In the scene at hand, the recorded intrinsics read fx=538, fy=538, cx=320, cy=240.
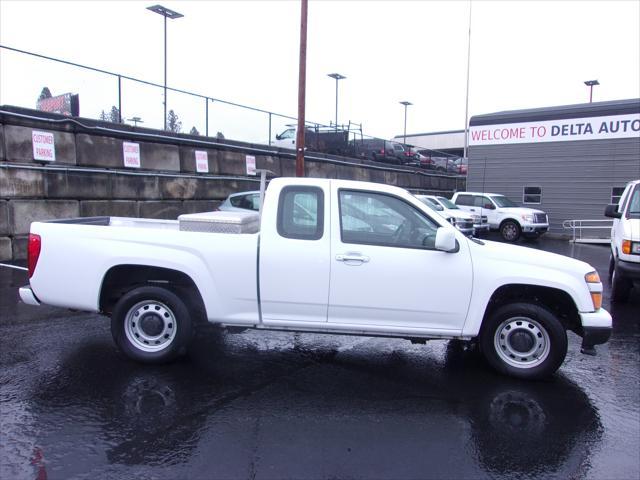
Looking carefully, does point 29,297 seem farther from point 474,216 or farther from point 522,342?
point 474,216

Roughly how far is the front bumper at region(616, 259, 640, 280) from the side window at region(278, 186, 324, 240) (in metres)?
5.52

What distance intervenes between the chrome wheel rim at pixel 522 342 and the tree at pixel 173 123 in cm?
1379

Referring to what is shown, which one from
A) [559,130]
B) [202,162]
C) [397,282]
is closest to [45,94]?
[202,162]

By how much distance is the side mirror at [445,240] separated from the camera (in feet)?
15.8

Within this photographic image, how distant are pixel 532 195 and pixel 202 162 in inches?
610

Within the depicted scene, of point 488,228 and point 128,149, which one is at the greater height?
point 128,149

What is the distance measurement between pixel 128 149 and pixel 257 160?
585 centimetres

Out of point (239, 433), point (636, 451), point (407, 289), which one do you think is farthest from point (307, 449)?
point (636, 451)

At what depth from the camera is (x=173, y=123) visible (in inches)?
663

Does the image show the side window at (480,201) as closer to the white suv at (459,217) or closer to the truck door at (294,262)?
the white suv at (459,217)

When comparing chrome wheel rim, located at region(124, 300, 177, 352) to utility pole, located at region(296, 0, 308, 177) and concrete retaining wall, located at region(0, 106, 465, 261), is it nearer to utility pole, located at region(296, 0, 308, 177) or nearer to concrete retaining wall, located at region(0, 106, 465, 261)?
concrete retaining wall, located at region(0, 106, 465, 261)

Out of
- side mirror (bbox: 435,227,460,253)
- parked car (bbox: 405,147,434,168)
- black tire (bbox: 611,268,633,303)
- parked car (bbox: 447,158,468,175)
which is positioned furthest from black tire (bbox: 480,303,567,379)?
parked car (bbox: 447,158,468,175)

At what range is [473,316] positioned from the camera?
16.3 ft

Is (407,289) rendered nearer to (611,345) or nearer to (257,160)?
(611,345)
